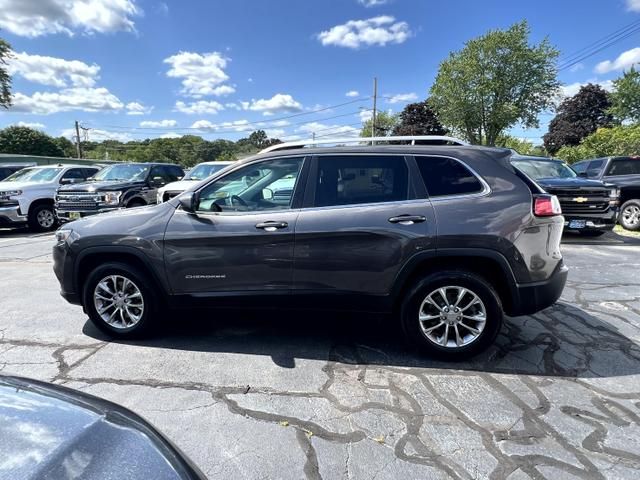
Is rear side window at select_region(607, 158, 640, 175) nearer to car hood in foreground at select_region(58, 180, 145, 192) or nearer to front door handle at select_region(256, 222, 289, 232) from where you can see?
front door handle at select_region(256, 222, 289, 232)

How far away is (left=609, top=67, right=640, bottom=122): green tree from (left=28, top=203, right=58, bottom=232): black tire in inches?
1772

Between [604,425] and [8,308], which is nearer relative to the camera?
[604,425]

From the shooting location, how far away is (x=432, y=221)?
3424mm

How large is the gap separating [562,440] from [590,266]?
535 cm

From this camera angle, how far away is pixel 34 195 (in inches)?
453

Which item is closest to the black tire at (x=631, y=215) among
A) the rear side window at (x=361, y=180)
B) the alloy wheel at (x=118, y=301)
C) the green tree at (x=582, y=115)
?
the rear side window at (x=361, y=180)

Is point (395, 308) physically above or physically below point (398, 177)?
below

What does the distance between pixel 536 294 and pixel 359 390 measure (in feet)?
5.57

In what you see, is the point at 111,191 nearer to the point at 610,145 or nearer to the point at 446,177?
the point at 446,177

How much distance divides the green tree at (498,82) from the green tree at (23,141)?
5630cm

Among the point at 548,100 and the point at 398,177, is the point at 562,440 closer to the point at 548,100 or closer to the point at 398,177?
the point at 398,177

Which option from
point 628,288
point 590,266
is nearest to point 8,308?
point 628,288

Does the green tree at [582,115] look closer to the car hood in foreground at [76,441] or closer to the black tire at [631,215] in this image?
the black tire at [631,215]

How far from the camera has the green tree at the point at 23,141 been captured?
5600 centimetres
